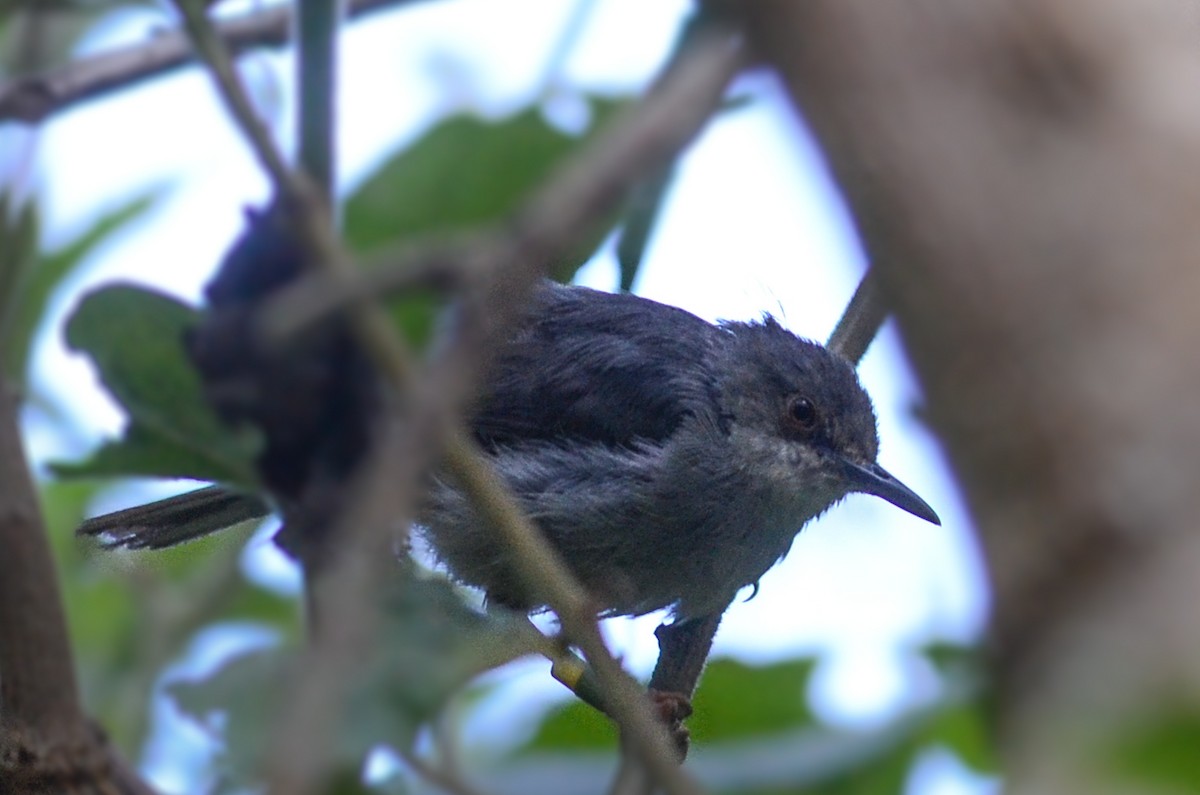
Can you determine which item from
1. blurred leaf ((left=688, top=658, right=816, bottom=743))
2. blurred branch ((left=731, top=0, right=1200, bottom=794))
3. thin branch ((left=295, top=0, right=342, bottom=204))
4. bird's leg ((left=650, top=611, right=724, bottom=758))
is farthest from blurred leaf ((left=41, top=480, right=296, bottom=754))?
blurred branch ((left=731, top=0, right=1200, bottom=794))

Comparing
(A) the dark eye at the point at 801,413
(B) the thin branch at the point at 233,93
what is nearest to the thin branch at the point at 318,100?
(B) the thin branch at the point at 233,93

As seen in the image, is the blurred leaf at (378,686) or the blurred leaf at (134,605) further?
the blurred leaf at (134,605)

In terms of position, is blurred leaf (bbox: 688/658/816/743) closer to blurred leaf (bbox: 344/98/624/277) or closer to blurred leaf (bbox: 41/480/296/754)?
blurred leaf (bbox: 344/98/624/277)

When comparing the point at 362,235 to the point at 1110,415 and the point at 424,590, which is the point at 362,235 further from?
the point at 1110,415

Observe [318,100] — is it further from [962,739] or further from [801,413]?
[801,413]

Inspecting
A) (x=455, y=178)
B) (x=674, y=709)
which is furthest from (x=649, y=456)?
(x=674, y=709)

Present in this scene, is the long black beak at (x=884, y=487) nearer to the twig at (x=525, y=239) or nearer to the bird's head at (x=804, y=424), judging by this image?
the bird's head at (x=804, y=424)

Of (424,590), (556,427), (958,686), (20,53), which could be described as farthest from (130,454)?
(556,427)
